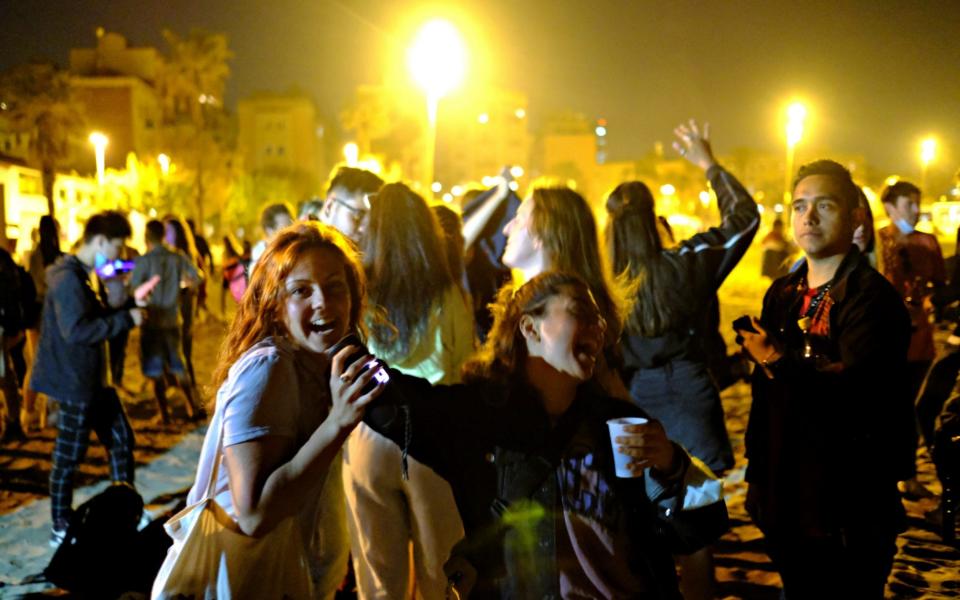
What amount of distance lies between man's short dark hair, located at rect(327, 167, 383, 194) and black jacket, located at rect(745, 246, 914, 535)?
2.72 m

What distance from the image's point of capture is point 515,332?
7.97 feet

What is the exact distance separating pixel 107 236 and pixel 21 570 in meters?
2.30

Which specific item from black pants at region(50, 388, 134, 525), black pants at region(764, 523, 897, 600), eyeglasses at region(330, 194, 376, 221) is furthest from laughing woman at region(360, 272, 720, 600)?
black pants at region(50, 388, 134, 525)

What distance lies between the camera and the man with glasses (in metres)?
4.61

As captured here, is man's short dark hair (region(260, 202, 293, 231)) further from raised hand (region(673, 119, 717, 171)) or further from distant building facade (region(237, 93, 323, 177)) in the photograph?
distant building facade (region(237, 93, 323, 177))

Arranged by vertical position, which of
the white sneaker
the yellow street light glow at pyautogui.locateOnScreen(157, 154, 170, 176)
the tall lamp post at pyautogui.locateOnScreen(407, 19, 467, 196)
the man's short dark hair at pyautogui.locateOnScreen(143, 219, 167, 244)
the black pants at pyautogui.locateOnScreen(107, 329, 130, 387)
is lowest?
the white sneaker

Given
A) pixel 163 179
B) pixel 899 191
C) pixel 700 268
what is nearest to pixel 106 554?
pixel 700 268

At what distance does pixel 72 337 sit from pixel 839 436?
15.4 ft

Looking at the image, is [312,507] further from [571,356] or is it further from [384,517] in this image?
[571,356]

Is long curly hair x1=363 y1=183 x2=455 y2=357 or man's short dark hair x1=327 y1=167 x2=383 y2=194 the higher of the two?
man's short dark hair x1=327 y1=167 x2=383 y2=194

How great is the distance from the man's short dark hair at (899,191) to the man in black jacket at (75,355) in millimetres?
6291

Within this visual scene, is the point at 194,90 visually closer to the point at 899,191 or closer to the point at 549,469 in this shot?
the point at 899,191

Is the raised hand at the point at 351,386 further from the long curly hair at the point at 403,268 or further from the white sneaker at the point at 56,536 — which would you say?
the white sneaker at the point at 56,536

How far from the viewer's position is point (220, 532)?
A: 6.97ft
